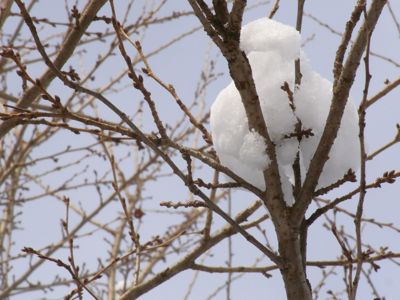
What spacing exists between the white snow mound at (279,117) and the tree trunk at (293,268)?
0.44 feet

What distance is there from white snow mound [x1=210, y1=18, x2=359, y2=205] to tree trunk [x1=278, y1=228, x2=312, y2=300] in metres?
0.13

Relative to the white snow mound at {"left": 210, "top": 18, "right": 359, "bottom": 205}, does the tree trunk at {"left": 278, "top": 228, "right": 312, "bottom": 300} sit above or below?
below

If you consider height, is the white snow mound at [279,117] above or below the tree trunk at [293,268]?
above

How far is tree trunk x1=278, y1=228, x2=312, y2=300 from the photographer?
116 cm

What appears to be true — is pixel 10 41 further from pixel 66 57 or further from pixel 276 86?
pixel 276 86

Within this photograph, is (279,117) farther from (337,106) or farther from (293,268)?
(293,268)

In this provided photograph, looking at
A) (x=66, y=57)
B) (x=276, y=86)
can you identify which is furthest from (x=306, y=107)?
(x=66, y=57)

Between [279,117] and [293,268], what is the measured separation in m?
0.42

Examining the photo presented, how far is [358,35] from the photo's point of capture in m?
1.12

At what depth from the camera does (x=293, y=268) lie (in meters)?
1.18

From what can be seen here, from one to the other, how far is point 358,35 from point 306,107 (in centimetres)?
26

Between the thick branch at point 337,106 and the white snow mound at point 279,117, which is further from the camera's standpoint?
the white snow mound at point 279,117

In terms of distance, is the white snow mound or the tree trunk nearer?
the tree trunk

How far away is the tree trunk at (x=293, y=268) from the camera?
116 centimetres
